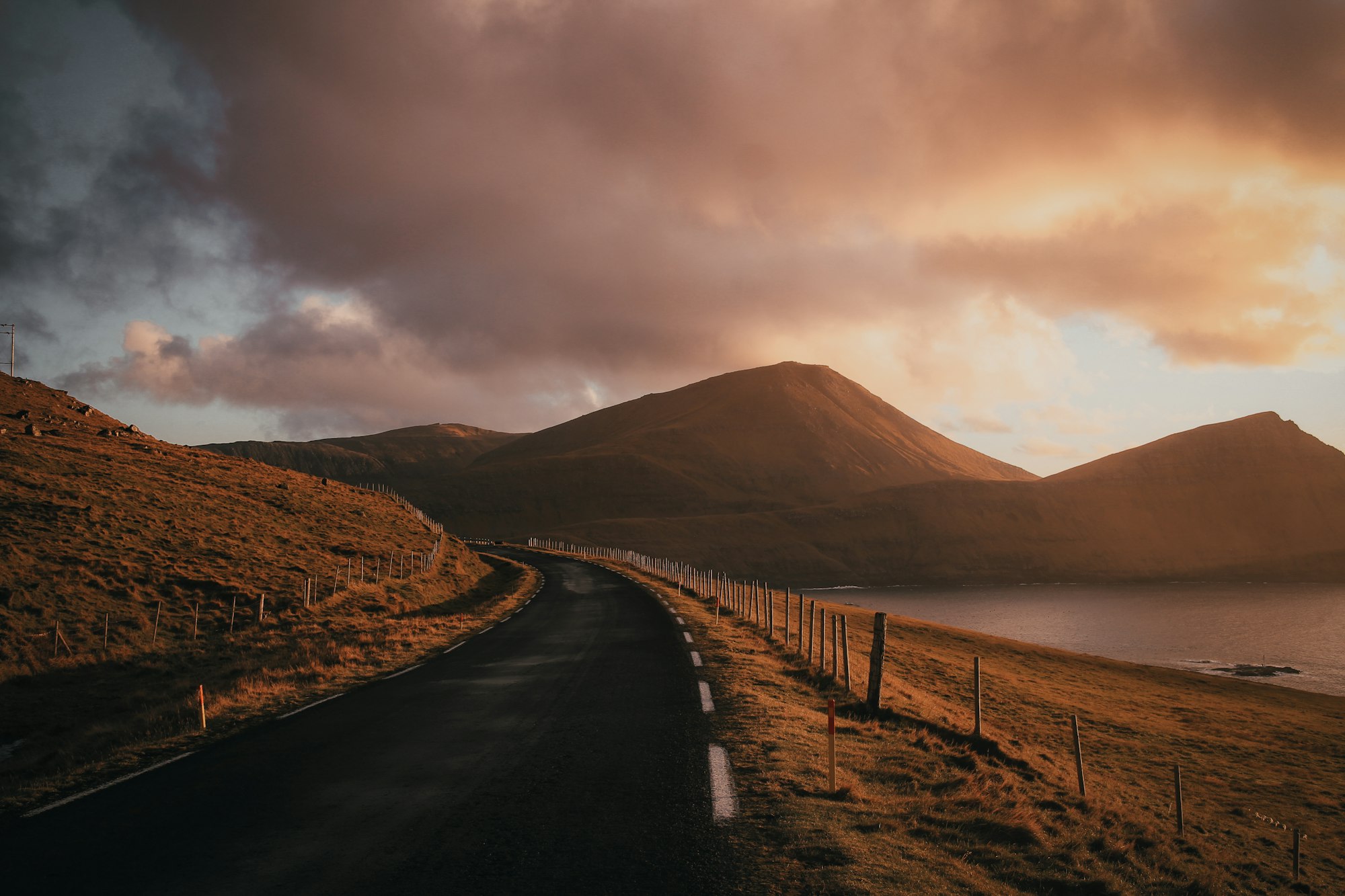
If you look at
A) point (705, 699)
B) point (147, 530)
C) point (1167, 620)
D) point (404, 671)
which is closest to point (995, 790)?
point (705, 699)

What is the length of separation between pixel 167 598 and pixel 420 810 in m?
29.4

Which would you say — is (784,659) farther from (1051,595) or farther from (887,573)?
(887,573)

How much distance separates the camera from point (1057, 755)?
945 inches

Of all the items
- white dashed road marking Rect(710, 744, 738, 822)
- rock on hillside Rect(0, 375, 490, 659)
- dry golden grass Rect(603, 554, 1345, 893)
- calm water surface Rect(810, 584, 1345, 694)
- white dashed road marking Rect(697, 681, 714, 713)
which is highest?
rock on hillside Rect(0, 375, 490, 659)

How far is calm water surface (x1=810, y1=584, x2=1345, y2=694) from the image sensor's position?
72.1 m

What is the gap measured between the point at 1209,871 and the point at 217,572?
37085mm

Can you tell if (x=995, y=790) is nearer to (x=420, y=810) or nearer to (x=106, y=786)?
(x=420, y=810)

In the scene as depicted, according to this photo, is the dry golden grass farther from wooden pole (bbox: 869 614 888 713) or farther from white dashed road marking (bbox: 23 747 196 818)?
white dashed road marking (bbox: 23 747 196 818)

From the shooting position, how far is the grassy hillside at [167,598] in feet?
52.0

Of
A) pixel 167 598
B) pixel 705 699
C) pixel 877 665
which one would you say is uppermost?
pixel 877 665

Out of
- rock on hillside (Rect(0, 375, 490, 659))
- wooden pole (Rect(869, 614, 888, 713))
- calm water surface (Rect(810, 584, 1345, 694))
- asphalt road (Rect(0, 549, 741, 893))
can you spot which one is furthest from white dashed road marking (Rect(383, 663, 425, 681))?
calm water surface (Rect(810, 584, 1345, 694))

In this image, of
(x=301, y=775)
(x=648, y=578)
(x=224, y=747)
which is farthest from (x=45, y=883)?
(x=648, y=578)

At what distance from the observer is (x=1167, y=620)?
338ft

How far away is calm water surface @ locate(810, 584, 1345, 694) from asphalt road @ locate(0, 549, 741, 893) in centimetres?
7014
